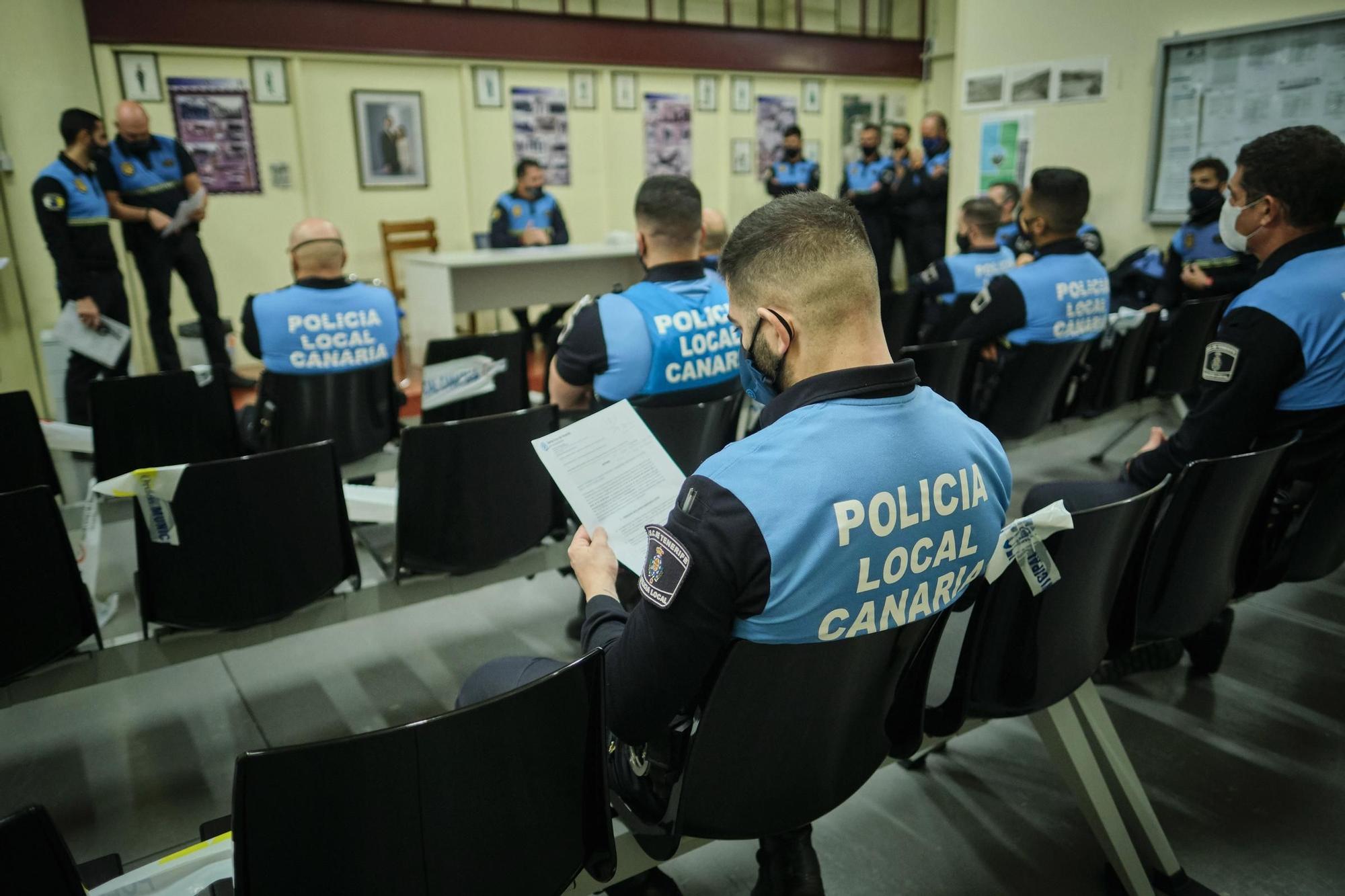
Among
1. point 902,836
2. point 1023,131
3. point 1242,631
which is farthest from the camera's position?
point 1023,131

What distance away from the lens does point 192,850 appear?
3.71ft

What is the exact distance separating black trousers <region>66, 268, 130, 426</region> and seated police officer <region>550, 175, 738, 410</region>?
3.38 m

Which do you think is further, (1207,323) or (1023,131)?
(1023,131)

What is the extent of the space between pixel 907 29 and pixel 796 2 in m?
1.66

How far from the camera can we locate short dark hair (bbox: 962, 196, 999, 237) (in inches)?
167

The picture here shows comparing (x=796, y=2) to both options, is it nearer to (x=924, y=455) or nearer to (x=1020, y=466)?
(x=1020, y=466)

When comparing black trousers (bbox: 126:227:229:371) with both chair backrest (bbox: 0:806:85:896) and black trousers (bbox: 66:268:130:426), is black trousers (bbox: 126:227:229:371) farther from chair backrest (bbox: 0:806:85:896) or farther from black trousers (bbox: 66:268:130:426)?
chair backrest (bbox: 0:806:85:896)

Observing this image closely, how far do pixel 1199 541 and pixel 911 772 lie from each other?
2.58 ft

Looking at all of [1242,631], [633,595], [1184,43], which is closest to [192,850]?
[633,595]

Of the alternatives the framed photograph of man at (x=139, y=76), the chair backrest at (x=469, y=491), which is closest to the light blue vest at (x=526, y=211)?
the framed photograph of man at (x=139, y=76)

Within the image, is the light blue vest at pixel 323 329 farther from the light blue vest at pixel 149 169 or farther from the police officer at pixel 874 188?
the police officer at pixel 874 188

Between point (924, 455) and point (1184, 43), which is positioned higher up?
point (1184, 43)

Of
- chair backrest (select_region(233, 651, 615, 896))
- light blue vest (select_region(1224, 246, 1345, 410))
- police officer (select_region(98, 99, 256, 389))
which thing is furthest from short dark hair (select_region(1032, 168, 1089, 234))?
police officer (select_region(98, 99, 256, 389))

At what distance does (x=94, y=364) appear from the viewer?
4.84 m
